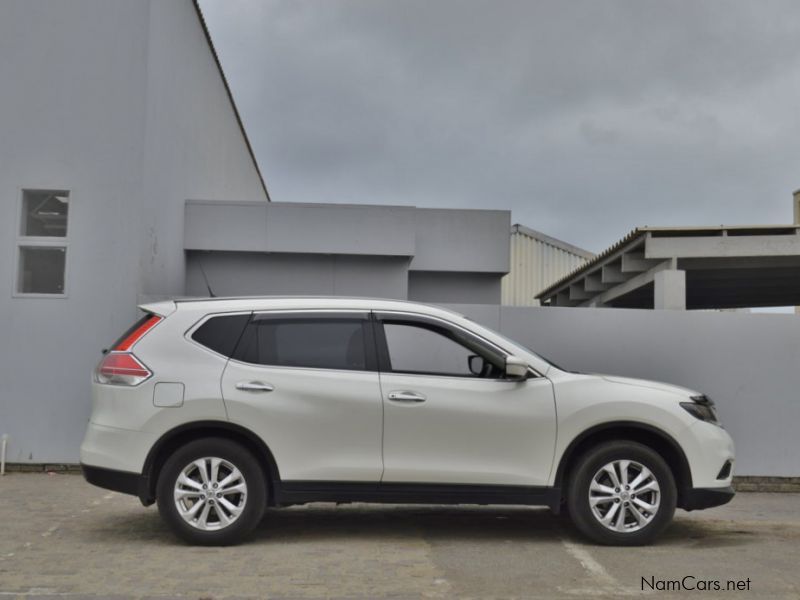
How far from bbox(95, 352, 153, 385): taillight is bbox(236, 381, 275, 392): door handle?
2.22ft

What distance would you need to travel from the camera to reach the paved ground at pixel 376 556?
5.59 metres

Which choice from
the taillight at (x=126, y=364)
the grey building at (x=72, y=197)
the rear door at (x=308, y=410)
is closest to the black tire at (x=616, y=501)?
the rear door at (x=308, y=410)

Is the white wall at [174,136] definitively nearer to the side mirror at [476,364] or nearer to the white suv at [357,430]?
the white suv at [357,430]

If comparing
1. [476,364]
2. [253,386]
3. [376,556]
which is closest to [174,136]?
[253,386]

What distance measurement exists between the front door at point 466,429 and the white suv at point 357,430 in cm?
1

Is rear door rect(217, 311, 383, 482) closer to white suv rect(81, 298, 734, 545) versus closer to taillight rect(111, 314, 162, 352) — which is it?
white suv rect(81, 298, 734, 545)

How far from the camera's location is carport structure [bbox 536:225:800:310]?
13.3 meters

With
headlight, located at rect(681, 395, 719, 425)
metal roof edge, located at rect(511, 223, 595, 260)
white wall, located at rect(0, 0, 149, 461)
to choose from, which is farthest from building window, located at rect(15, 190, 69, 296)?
metal roof edge, located at rect(511, 223, 595, 260)

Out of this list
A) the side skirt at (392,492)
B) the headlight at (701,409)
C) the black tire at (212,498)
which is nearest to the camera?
the black tire at (212,498)

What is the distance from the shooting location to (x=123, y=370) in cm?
666

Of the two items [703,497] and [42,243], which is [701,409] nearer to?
[703,497]

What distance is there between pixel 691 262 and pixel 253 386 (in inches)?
372

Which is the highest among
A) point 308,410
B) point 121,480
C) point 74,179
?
point 74,179

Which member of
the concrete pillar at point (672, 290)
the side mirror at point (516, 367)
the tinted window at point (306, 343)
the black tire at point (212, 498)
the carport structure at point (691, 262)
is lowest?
the black tire at point (212, 498)
